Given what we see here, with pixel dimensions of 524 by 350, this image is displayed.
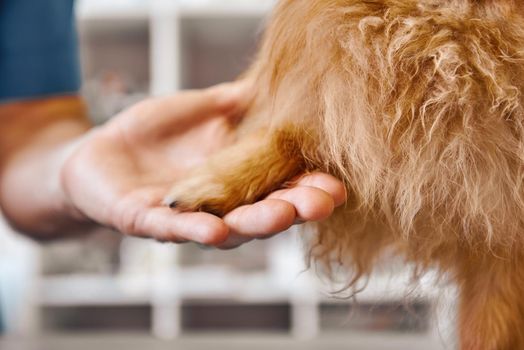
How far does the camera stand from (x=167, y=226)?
20.8 inches

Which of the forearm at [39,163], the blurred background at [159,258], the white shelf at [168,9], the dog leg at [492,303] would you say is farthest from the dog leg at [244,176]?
the white shelf at [168,9]

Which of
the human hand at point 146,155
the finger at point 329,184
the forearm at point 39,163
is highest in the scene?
the finger at point 329,184

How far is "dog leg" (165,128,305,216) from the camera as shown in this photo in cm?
49

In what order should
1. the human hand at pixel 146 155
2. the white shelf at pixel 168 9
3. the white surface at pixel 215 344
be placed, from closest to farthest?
the human hand at pixel 146 155
the white surface at pixel 215 344
the white shelf at pixel 168 9

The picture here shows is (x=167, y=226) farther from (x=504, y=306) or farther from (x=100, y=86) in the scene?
(x=100, y=86)

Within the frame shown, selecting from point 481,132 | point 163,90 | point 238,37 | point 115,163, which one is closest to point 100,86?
point 163,90

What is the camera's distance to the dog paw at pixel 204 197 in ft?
1.61

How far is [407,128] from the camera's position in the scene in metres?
0.45

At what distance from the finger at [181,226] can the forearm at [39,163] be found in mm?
253

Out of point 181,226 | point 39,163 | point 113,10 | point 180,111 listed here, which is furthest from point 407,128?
point 113,10

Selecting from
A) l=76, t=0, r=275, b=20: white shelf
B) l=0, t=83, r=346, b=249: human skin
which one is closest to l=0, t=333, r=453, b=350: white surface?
l=0, t=83, r=346, b=249: human skin

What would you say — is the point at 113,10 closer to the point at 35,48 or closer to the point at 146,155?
the point at 35,48

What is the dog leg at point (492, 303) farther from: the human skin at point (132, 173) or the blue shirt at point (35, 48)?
the blue shirt at point (35, 48)

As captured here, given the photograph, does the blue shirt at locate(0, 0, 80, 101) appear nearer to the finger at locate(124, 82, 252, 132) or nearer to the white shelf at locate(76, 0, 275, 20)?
the finger at locate(124, 82, 252, 132)
